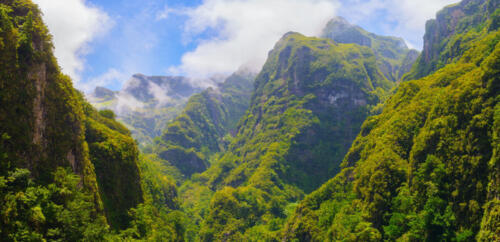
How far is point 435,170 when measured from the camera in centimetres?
Result: 6444

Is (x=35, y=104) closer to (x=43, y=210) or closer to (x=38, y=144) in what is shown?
(x=38, y=144)

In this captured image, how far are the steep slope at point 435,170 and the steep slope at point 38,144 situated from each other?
207 feet

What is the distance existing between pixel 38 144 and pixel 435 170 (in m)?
75.5

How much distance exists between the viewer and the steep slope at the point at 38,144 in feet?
117

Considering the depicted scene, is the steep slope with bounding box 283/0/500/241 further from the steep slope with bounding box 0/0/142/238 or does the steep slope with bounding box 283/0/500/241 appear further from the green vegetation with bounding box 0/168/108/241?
the green vegetation with bounding box 0/168/108/241

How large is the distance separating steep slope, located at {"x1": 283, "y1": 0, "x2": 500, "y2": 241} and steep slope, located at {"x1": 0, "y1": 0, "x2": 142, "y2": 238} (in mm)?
63012

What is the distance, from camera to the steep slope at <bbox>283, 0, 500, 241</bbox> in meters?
53.8

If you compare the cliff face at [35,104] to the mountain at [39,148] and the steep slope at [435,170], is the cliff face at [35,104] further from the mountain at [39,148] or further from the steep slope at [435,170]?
the steep slope at [435,170]

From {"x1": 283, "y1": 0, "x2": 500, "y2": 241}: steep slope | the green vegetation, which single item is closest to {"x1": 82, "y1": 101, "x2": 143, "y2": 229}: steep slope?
the green vegetation

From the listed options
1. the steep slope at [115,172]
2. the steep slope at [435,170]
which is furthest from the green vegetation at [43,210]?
the steep slope at [435,170]

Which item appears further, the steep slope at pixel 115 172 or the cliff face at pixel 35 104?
the steep slope at pixel 115 172

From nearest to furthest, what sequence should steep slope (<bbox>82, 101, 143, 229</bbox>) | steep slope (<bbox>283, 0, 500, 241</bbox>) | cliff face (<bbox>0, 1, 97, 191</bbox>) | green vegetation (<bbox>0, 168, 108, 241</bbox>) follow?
green vegetation (<bbox>0, 168, 108, 241</bbox>)
cliff face (<bbox>0, 1, 97, 191</bbox>)
steep slope (<bbox>283, 0, 500, 241</bbox>)
steep slope (<bbox>82, 101, 143, 229</bbox>)

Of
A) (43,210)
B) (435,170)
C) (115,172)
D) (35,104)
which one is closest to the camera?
(43,210)

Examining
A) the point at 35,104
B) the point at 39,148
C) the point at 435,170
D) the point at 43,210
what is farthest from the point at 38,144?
the point at 435,170
